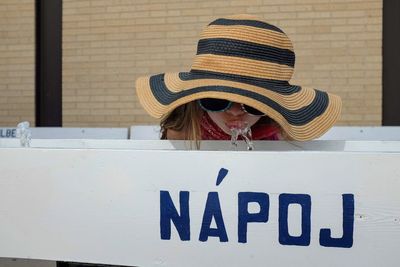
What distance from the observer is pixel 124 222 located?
1.07 metres

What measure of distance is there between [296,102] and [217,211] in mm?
460

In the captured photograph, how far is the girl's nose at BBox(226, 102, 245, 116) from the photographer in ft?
4.38

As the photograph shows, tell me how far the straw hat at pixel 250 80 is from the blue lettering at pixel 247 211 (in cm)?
26

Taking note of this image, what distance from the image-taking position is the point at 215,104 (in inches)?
49.7

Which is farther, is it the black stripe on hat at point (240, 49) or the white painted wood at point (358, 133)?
the white painted wood at point (358, 133)

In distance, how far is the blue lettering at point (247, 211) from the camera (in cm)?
101

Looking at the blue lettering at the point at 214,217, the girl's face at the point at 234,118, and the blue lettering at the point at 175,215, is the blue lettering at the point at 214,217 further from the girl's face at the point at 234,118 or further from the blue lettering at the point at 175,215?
the girl's face at the point at 234,118

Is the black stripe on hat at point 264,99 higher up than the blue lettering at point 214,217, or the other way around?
the black stripe on hat at point 264,99

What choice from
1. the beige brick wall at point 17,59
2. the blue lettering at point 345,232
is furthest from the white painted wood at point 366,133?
the beige brick wall at point 17,59

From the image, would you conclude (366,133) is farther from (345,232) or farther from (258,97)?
(345,232)

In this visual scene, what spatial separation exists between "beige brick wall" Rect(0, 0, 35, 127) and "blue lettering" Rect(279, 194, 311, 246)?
4616mm

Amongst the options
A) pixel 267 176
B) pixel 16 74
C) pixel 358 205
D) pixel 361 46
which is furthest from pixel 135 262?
pixel 16 74

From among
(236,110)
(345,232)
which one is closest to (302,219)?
(345,232)

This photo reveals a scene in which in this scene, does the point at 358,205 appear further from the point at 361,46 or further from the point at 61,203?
the point at 361,46
